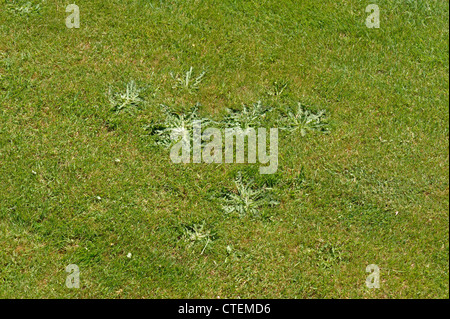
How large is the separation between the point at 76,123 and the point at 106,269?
1.60 m

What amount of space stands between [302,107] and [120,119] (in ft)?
6.56

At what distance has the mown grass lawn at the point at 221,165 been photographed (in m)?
4.98

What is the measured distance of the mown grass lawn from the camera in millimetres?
4977

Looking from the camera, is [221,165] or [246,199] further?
[221,165]

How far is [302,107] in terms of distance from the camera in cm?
545

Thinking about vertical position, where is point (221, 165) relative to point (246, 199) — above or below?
above

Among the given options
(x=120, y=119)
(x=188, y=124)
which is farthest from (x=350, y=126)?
(x=120, y=119)

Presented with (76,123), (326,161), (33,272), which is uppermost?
(76,123)

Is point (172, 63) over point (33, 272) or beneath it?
over

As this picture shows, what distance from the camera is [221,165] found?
523 cm

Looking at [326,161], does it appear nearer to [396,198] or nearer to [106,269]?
[396,198]

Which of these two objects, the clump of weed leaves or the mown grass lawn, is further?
the clump of weed leaves

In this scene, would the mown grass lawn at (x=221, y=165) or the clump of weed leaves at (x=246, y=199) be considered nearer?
the mown grass lawn at (x=221, y=165)
